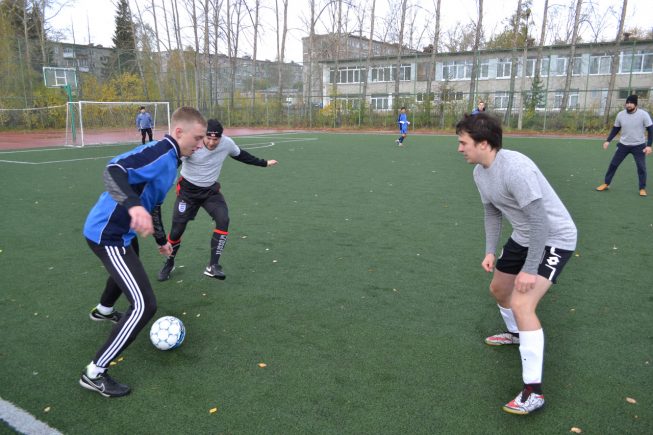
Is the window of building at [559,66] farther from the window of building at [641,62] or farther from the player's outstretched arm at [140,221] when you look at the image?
the player's outstretched arm at [140,221]

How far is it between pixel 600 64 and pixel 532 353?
41.5 metres

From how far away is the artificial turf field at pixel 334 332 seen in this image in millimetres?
3014

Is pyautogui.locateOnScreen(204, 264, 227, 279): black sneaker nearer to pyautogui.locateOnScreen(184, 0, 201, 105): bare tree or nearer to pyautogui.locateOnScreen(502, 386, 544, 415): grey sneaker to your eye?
pyautogui.locateOnScreen(502, 386, 544, 415): grey sneaker

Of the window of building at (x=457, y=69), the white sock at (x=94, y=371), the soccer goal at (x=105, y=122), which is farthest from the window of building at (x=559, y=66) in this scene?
the white sock at (x=94, y=371)

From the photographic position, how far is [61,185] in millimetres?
11523

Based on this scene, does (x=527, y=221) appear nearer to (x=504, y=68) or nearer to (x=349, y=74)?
(x=504, y=68)

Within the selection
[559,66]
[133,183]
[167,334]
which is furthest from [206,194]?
[559,66]

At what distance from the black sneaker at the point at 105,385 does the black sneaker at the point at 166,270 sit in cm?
213

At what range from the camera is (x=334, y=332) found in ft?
13.5

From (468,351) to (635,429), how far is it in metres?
1.19

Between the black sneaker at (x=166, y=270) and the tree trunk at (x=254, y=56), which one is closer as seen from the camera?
the black sneaker at (x=166, y=270)

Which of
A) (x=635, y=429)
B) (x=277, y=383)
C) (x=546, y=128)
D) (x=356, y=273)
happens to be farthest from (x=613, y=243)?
(x=546, y=128)

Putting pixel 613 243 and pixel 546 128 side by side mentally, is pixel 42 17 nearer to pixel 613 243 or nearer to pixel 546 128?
pixel 546 128

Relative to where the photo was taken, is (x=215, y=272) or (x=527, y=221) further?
(x=215, y=272)
